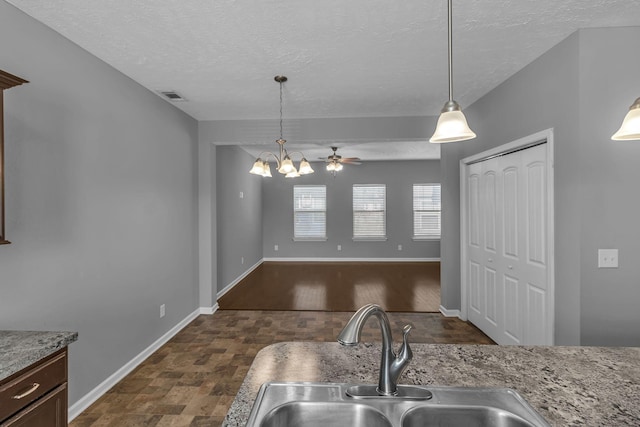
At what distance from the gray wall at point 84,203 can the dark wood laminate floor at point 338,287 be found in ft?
6.06

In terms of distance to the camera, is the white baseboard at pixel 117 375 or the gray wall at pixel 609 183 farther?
the white baseboard at pixel 117 375

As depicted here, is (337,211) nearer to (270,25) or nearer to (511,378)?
(270,25)

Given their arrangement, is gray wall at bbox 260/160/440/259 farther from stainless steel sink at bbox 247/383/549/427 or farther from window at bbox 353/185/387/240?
stainless steel sink at bbox 247/383/549/427

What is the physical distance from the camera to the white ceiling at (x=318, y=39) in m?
2.11

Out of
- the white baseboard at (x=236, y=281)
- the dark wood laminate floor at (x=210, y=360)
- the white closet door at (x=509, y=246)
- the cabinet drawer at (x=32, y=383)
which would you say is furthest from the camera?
the white baseboard at (x=236, y=281)

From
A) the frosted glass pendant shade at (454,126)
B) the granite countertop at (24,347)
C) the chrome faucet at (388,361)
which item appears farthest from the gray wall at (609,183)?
the granite countertop at (24,347)

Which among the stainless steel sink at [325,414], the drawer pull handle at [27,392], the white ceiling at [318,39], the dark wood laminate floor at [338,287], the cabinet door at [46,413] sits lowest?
the dark wood laminate floor at [338,287]

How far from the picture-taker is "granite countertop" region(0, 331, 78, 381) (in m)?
1.42

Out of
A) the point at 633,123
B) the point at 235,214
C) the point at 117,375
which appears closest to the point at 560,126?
the point at 633,123

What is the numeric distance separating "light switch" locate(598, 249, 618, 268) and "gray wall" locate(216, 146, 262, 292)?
4.86 m

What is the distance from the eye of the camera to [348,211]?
9.11 metres

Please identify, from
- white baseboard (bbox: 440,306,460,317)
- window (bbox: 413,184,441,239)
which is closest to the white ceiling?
white baseboard (bbox: 440,306,460,317)

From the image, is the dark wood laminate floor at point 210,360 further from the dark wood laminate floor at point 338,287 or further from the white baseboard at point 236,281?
the white baseboard at point 236,281

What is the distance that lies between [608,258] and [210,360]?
337cm
